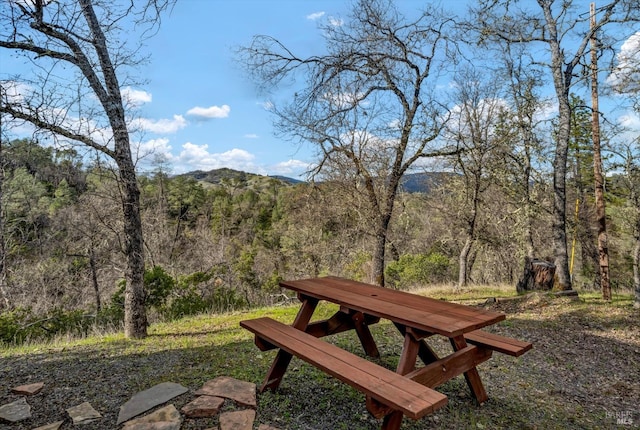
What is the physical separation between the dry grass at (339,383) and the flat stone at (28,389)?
2.1 inches

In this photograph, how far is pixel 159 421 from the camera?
209cm

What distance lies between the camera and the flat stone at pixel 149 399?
7.30 ft

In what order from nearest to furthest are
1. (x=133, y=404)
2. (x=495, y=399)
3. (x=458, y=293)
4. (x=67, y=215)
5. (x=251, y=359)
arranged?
1. (x=133, y=404)
2. (x=495, y=399)
3. (x=251, y=359)
4. (x=458, y=293)
5. (x=67, y=215)

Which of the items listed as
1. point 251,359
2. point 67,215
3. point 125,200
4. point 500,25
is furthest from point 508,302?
point 67,215

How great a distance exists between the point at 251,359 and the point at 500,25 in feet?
23.1

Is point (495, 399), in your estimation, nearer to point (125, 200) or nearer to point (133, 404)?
point (133, 404)

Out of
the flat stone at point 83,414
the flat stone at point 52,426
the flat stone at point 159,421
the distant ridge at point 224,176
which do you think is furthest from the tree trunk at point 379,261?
the distant ridge at point 224,176

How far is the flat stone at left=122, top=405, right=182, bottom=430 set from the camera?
2.03 metres

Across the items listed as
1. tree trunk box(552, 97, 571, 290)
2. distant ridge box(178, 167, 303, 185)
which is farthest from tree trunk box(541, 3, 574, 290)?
distant ridge box(178, 167, 303, 185)

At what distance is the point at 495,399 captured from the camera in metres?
2.73

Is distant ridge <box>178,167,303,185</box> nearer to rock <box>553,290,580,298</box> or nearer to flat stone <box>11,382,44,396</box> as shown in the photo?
rock <box>553,290,580,298</box>

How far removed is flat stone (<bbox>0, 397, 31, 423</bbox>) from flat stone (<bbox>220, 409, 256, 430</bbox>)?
1.29 meters

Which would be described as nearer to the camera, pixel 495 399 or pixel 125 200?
pixel 495 399

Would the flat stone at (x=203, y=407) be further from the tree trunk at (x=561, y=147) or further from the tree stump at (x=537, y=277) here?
the tree stump at (x=537, y=277)
